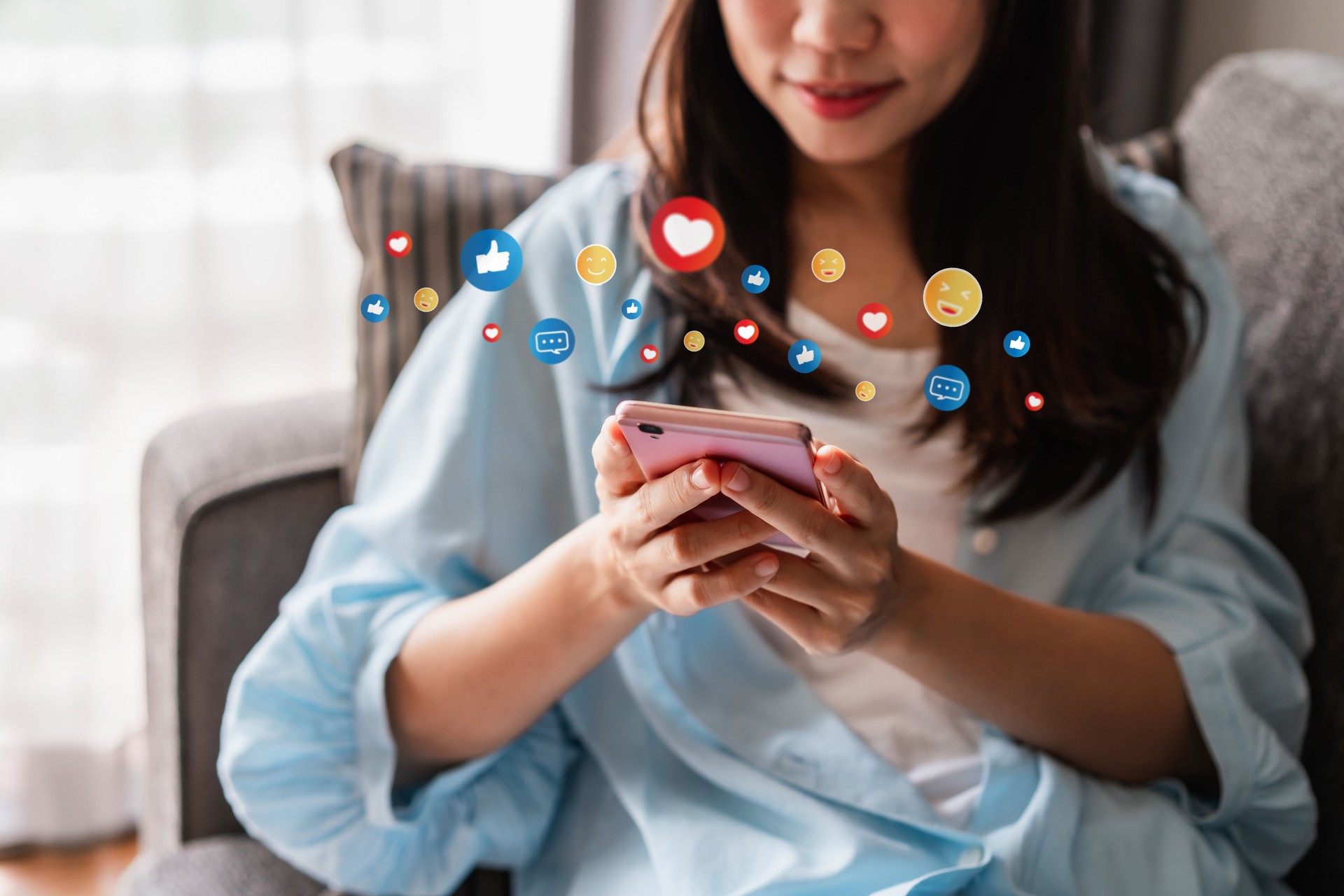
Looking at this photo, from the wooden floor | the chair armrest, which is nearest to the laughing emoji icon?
the chair armrest

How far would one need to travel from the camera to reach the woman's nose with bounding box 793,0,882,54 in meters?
0.63

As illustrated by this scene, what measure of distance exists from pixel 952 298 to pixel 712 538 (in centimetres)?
18

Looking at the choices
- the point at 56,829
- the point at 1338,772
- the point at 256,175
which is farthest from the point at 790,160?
the point at 56,829

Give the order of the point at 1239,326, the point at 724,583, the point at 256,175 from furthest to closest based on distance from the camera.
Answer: the point at 256,175, the point at 1239,326, the point at 724,583

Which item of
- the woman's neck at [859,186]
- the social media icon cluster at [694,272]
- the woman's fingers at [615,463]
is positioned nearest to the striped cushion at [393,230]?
the social media icon cluster at [694,272]

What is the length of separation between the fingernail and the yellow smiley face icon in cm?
17

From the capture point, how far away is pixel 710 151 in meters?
0.75

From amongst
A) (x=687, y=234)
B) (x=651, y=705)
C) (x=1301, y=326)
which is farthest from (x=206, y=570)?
(x=1301, y=326)

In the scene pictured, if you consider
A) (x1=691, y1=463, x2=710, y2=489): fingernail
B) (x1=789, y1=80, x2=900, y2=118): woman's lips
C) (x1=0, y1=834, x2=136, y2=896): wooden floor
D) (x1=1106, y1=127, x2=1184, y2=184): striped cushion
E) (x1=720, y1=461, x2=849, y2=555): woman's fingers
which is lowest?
(x1=0, y1=834, x2=136, y2=896): wooden floor

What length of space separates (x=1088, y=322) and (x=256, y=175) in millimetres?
1005

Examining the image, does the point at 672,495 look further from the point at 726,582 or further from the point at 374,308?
the point at 374,308

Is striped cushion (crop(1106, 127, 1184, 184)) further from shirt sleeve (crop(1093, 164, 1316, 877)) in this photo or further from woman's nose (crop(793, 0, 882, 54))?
woman's nose (crop(793, 0, 882, 54))

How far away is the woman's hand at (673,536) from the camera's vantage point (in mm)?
560

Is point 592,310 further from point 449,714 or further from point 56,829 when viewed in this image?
point 56,829
